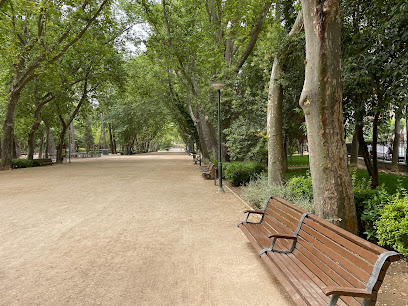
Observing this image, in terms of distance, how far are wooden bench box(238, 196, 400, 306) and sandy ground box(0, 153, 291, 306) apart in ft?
1.06

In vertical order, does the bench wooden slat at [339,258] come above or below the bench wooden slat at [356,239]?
below

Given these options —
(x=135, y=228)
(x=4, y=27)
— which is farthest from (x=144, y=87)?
(x=135, y=228)

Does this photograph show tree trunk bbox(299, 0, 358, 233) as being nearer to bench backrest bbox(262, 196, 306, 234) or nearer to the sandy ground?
bench backrest bbox(262, 196, 306, 234)

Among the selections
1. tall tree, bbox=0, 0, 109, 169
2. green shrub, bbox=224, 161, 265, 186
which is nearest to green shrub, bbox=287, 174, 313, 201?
green shrub, bbox=224, 161, 265, 186

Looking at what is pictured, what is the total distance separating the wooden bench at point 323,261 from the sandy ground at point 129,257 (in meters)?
0.32

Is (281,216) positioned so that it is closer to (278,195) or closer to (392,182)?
(278,195)

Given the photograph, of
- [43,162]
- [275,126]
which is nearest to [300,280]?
[275,126]

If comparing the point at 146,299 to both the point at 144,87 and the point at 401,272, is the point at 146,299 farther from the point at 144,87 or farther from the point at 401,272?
the point at 144,87

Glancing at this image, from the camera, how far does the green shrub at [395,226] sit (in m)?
3.57

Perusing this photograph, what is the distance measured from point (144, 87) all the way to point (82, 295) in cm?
2264

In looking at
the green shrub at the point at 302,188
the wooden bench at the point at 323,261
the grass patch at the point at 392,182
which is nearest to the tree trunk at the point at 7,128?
the green shrub at the point at 302,188

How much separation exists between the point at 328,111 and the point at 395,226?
1849 mm

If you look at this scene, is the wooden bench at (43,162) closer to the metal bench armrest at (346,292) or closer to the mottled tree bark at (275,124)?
the mottled tree bark at (275,124)

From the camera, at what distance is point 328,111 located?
171 inches
